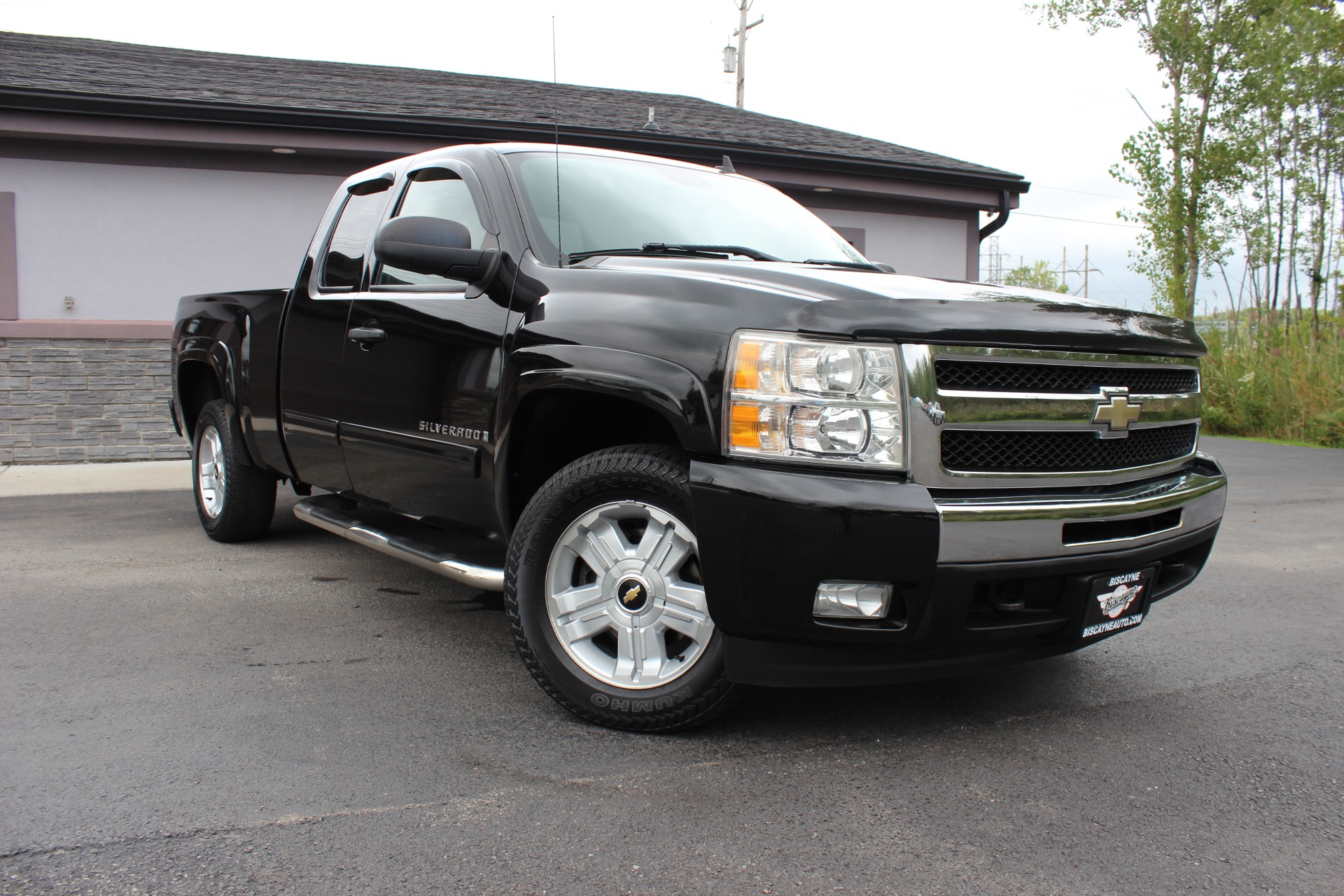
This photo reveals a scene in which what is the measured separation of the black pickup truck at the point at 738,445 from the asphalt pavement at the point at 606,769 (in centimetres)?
30

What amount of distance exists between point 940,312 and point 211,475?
477 cm

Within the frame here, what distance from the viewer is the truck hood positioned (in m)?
2.68

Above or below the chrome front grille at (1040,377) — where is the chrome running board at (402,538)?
below

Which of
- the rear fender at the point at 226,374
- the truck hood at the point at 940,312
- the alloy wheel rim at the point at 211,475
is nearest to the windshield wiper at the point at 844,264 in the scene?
the truck hood at the point at 940,312

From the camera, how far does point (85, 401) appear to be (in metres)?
9.87

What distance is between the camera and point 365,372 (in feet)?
13.8

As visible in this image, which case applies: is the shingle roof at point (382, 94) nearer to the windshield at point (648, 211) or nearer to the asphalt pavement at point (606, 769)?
the windshield at point (648, 211)

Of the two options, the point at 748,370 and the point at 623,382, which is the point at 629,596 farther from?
the point at 748,370

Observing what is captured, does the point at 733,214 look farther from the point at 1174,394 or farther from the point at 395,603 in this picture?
the point at 395,603

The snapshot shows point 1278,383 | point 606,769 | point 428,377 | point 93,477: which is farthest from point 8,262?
point 1278,383

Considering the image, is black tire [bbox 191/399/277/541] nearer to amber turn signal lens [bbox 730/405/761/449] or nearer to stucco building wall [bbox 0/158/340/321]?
amber turn signal lens [bbox 730/405/761/449]

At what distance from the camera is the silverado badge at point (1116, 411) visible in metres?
2.96

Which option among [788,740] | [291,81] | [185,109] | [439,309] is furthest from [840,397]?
[291,81]

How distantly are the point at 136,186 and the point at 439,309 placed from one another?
805cm
